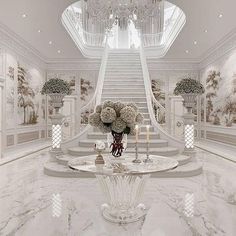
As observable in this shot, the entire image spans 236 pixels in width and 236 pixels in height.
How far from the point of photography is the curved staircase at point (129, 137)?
19.2ft

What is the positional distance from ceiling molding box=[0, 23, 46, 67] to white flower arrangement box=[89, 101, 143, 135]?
21.5ft

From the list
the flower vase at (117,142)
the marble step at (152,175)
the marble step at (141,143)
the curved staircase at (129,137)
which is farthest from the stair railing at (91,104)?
the flower vase at (117,142)

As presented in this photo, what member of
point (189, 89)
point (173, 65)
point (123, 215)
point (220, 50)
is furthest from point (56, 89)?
point (173, 65)

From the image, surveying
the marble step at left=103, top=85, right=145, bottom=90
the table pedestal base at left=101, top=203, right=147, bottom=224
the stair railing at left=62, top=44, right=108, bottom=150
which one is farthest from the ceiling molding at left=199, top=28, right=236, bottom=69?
the table pedestal base at left=101, top=203, right=147, bottom=224

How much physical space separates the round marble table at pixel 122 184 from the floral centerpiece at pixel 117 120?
0.98 feet

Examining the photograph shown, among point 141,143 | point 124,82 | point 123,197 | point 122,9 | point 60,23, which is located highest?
point 60,23

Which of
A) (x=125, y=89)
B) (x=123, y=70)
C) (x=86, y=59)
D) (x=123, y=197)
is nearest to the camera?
(x=123, y=197)

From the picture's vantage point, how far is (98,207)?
382 cm

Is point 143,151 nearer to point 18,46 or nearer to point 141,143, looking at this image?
point 141,143

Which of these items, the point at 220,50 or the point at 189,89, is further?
the point at 220,50

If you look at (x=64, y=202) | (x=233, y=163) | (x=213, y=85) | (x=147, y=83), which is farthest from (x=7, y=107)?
(x=213, y=85)

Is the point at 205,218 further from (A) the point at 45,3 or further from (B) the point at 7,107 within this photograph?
(B) the point at 7,107

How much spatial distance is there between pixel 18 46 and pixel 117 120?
808 centimetres

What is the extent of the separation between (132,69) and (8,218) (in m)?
9.42
